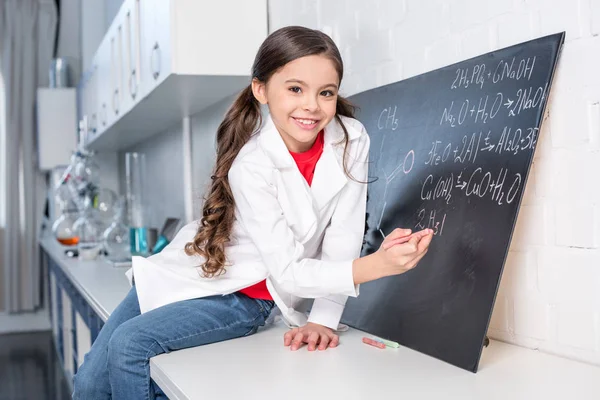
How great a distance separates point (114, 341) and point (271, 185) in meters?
0.42

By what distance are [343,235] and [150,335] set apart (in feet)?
1.40

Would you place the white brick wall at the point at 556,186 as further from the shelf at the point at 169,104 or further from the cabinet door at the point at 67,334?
the cabinet door at the point at 67,334

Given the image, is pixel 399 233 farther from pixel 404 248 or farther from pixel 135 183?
pixel 135 183

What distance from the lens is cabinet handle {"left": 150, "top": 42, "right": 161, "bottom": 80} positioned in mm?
2270

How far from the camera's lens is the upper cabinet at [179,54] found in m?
2.13

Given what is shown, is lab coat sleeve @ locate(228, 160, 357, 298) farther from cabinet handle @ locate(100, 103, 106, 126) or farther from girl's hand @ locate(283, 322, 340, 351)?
cabinet handle @ locate(100, 103, 106, 126)

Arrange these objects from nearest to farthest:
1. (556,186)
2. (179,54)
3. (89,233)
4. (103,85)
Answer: (556,186), (179,54), (103,85), (89,233)

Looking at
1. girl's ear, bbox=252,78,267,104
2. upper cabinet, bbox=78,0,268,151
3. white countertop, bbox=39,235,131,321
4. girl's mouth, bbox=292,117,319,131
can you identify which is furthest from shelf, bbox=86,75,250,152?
girl's mouth, bbox=292,117,319,131

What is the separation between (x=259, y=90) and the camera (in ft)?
4.66

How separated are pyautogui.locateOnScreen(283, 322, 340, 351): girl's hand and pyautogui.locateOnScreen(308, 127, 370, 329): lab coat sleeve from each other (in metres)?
0.03

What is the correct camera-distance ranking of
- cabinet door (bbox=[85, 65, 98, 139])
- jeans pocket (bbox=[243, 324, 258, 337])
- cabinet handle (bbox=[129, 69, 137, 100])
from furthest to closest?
A: cabinet door (bbox=[85, 65, 98, 139])
cabinet handle (bbox=[129, 69, 137, 100])
jeans pocket (bbox=[243, 324, 258, 337])

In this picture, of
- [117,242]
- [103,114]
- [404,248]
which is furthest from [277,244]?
[103,114]

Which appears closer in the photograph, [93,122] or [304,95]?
[304,95]

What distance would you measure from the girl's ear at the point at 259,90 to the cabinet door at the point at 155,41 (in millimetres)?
782
